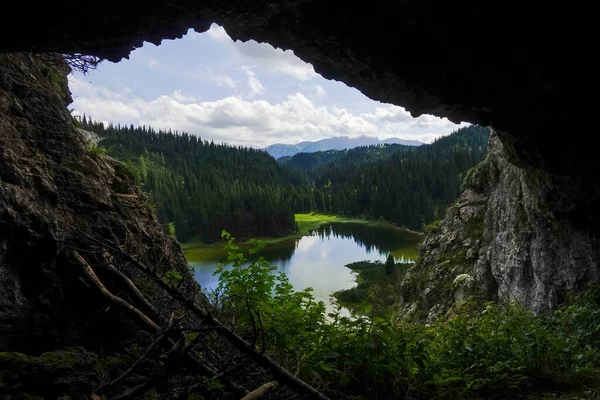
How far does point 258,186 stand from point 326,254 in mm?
71127

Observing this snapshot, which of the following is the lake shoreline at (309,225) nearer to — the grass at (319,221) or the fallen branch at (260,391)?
the grass at (319,221)

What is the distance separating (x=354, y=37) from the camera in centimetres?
517

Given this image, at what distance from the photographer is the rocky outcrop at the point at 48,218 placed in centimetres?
395

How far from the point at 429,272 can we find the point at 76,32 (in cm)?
2137

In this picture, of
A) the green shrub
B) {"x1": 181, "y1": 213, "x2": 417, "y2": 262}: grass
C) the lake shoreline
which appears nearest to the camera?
the green shrub

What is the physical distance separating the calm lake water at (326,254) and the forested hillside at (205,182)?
32.6ft

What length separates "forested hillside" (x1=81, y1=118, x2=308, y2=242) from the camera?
273 feet

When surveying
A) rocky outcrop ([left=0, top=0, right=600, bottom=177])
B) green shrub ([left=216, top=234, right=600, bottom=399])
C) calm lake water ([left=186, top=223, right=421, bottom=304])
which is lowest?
calm lake water ([left=186, top=223, right=421, bottom=304])

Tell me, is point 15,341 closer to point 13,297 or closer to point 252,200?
point 13,297

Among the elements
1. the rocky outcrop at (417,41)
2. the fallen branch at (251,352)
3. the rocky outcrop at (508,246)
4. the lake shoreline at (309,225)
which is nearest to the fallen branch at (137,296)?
the fallen branch at (251,352)

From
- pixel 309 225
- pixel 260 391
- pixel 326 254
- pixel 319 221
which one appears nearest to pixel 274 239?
pixel 326 254

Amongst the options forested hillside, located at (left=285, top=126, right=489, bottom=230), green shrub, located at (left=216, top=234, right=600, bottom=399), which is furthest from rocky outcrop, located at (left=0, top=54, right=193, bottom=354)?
forested hillside, located at (left=285, top=126, right=489, bottom=230)

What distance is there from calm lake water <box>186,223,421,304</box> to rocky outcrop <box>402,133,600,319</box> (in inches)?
565

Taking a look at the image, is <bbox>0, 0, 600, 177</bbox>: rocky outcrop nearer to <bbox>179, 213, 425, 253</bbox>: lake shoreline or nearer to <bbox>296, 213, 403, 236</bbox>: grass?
<bbox>179, 213, 425, 253</bbox>: lake shoreline
